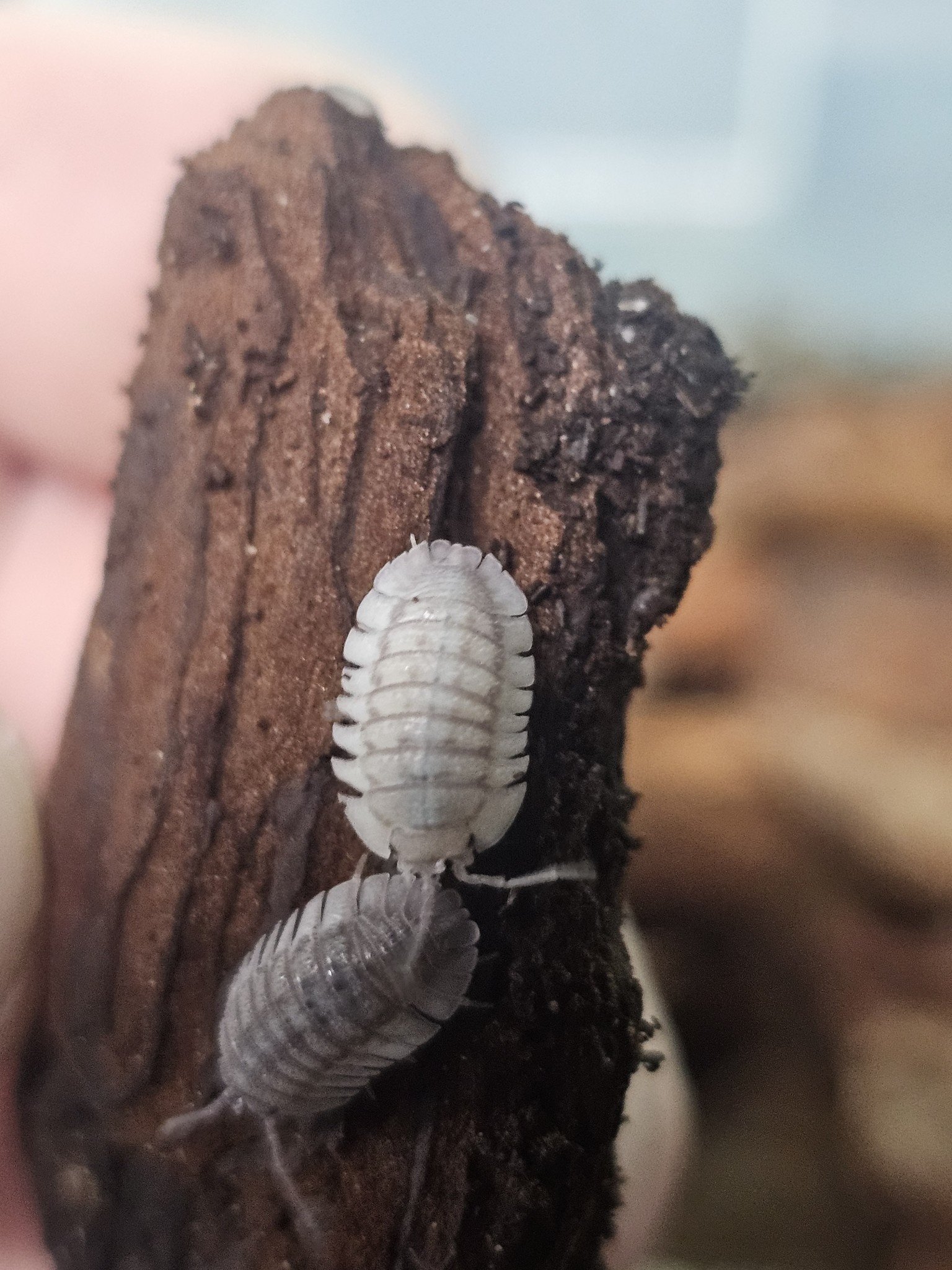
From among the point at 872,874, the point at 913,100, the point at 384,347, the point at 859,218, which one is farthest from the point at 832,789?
the point at 384,347

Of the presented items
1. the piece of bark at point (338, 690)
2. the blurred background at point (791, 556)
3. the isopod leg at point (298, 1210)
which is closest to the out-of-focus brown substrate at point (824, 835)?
the blurred background at point (791, 556)

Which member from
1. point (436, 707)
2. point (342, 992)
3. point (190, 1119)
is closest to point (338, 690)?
point (436, 707)

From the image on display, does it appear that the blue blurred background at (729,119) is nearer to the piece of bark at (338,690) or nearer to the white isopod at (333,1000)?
the piece of bark at (338,690)

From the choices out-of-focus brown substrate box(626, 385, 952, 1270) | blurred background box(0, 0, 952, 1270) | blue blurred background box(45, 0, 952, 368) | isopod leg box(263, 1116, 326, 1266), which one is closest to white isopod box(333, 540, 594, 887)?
isopod leg box(263, 1116, 326, 1266)

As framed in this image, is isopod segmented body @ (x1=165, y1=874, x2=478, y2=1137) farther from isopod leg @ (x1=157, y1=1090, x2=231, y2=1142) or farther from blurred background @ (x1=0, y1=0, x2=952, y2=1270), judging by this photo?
blurred background @ (x1=0, y1=0, x2=952, y2=1270)

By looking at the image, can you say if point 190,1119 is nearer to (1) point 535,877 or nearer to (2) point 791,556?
(1) point 535,877
